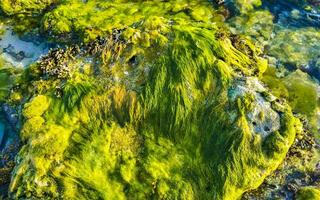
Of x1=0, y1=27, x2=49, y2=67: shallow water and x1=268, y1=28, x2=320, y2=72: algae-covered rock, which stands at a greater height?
x1=0, y1=27, x2=49, y2=67: shallow water

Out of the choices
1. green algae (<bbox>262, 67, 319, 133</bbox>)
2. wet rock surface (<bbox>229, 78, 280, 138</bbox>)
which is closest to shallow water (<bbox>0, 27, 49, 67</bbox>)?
wet rock surface (<bbox>229, 78, 280, 138</bbox>)

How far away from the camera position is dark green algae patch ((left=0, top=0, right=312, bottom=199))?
8.12 m

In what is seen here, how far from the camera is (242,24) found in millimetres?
11773

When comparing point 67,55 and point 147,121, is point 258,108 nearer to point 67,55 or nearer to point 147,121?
point 147,121

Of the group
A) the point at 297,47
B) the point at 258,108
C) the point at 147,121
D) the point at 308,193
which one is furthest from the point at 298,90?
the point at 147,121

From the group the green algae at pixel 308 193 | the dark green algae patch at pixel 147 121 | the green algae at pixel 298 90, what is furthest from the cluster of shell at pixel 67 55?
the green algae at pixel 308 193

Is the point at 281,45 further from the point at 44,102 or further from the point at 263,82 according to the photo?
the point at 44,102

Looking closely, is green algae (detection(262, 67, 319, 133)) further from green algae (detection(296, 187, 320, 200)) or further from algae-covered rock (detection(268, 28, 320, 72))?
green algae (detection(296, 187, 320, 200))

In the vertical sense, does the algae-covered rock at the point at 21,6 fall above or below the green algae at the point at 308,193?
above

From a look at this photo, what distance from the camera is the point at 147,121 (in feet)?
28.6

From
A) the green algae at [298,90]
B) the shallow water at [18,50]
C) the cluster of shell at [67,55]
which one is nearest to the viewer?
the cluster of shell at [67,55]

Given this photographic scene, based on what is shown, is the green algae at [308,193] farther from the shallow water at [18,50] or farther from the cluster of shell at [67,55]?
the shallow water at [18,50]

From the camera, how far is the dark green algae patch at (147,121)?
26.6ft

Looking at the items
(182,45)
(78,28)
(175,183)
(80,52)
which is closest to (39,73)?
(80,52)
